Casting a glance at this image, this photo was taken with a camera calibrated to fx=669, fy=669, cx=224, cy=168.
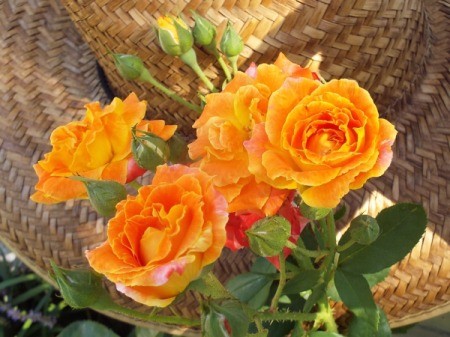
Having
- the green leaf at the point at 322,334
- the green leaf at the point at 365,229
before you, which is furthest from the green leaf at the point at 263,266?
the green leaf at the point at 365,229

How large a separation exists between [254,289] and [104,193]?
0.27 m

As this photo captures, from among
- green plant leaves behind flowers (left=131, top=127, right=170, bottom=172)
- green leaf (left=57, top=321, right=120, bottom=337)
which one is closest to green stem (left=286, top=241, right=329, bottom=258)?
green plant leaves behind flowers (left=131, top=127, right=170, bottom=172)

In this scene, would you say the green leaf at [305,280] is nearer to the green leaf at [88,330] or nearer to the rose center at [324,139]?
the rose center at [324,139]

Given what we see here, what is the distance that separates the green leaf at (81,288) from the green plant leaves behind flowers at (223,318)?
90 millimetres

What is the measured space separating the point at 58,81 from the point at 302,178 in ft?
2.08

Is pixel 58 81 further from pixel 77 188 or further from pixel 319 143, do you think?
pixel 319 143

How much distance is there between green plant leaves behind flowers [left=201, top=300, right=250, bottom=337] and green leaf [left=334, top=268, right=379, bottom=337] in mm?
153

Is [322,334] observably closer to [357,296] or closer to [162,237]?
[357,296]

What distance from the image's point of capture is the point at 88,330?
0.93 m

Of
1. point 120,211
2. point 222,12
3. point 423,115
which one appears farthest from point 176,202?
point 423,115

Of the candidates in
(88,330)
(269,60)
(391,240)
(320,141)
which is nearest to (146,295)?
(320,141)

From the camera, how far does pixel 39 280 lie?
1431 millimetres

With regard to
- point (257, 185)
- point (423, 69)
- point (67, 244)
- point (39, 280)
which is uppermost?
point (257, 185)

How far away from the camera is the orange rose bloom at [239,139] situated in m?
0.45
